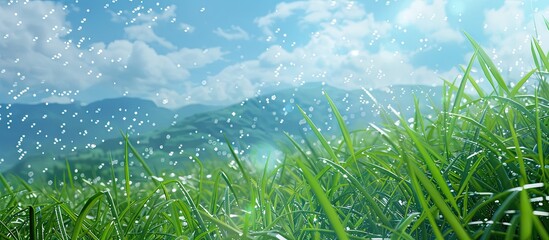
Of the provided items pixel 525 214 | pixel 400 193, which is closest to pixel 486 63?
pixel 400 193

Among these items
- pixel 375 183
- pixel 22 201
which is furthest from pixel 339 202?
pixel 22 201

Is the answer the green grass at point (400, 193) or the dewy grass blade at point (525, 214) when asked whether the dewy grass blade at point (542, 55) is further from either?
the dewy grass blade at point (525, 214)

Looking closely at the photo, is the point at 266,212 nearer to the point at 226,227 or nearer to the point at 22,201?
the point at 226,227

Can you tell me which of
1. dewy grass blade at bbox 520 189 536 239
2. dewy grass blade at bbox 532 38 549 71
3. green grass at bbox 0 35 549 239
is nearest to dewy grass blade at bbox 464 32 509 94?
green grass at bbox 0 35 549 239

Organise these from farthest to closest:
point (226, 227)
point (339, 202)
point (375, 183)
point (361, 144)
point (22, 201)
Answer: point (22, 201)
point (361, 144)
point (375, 183)
point (339, 202)
point (226, 227)

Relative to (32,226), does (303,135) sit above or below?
above

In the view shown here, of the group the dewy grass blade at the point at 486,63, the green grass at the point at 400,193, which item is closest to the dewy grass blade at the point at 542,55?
the green grass at the point at 400,193

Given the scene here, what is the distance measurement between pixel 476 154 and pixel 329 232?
29cm

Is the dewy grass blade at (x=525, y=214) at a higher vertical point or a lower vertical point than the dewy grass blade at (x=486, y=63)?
lower

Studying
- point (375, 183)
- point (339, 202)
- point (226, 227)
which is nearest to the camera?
point (226, 227)

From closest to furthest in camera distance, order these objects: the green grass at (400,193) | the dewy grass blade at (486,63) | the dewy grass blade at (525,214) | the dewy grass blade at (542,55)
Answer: the dewy grass blade at (525,214), the green grass at (400,193), the dewy grass blade at (486,63), the dewy grass blade at (542,55)

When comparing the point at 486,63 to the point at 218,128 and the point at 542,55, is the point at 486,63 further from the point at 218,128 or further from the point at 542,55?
the point at 218,128

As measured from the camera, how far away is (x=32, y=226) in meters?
1.00

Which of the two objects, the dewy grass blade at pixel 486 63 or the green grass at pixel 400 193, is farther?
the dewy grass blade at pixel 486 63
